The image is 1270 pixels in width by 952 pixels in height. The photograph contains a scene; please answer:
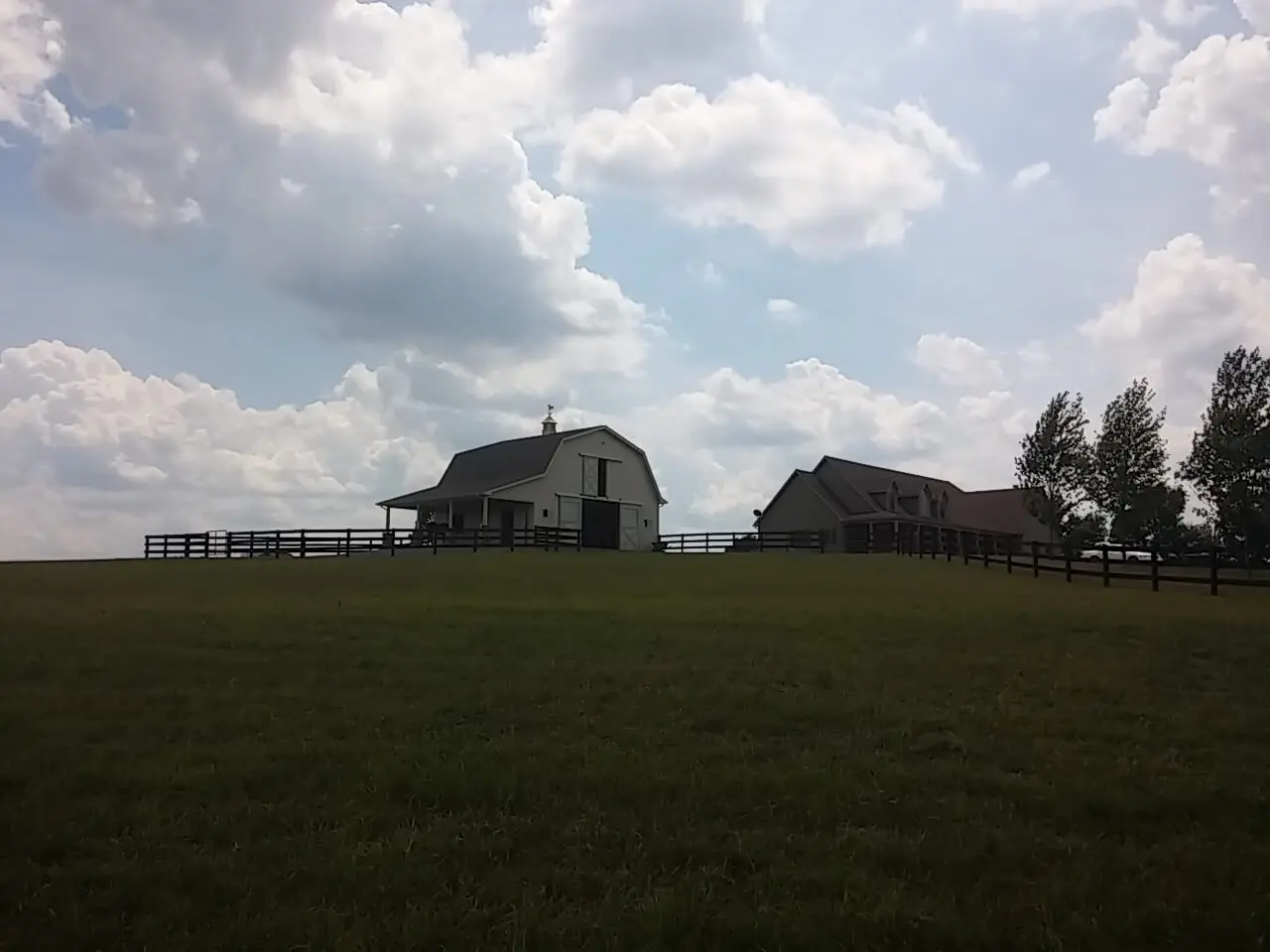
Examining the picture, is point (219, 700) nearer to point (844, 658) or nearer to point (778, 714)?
point (778, 714)

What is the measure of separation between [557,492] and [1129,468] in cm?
3089

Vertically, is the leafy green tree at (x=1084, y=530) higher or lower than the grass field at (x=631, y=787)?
higher

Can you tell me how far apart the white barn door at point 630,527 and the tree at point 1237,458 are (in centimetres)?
2733

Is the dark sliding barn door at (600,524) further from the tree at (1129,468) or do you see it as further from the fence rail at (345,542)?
the tree at (1129,468)

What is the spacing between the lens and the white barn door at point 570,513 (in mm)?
50750

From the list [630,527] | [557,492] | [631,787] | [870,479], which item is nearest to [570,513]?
[557,492]

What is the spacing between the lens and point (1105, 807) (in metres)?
8.07

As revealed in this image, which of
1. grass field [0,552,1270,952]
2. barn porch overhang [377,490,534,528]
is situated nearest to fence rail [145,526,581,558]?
barn porch overhang [377,490,534,528]

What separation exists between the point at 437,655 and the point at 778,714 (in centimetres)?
497

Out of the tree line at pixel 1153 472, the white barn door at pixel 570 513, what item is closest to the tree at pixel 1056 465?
the tree line at pixel 1153 472

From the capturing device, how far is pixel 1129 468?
190 feet

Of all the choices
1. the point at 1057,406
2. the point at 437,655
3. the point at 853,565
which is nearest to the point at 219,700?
the point at 437,655

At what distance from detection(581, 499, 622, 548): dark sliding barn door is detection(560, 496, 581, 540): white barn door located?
41 cm

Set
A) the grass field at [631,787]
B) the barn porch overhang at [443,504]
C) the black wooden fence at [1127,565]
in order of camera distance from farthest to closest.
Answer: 1. the barn porch overhang at [443,504]
2. the black wooden fence at [1127,565]
3. the grass field at [631,787]
